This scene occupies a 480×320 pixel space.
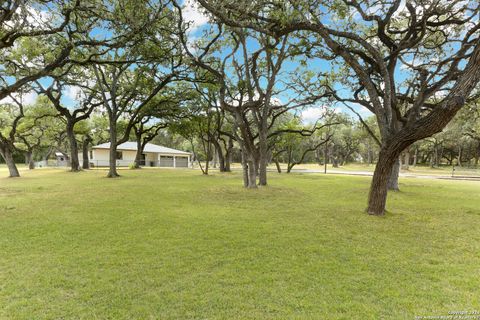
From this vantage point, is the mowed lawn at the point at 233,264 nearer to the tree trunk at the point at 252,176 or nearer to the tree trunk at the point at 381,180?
the tree trunk at the point at 381,180

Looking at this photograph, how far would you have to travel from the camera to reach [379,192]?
702cm

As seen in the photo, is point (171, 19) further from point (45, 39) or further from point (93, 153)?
point (93, 153)

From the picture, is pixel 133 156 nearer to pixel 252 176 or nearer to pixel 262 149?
pixel 252 176

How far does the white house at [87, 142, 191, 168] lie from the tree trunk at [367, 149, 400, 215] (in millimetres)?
35338

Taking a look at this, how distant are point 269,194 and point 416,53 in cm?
815

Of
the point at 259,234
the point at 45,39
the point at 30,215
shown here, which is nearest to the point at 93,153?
the point at 45,39

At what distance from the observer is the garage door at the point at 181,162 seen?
4391cm

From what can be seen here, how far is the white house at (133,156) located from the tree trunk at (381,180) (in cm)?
3534

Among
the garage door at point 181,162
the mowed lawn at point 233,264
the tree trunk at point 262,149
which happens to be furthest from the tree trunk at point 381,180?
the garage door at point 181,162

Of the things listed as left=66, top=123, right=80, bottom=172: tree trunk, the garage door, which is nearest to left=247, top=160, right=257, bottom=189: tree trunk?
left=66, top=123, right=80, bottom=172: tree trunk

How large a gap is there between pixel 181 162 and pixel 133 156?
310 inches

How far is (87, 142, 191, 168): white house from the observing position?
3694cm

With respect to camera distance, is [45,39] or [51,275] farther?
[45,39]

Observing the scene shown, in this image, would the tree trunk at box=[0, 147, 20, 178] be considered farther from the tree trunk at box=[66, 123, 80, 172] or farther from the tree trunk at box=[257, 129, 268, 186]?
the tree trunk at box=[257, 129, 268, 186]
